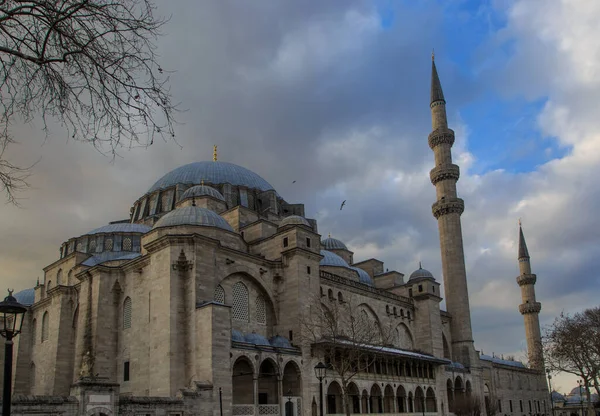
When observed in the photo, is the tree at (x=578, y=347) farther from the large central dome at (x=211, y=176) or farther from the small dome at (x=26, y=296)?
the small dome at (x=26, y=296)

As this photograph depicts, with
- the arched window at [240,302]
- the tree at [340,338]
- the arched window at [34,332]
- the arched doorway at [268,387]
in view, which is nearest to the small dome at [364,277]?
the tree at [340,338]

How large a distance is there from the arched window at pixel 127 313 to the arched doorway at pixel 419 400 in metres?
20.0

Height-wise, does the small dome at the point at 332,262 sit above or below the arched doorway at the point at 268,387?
above

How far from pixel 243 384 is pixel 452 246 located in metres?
25.6

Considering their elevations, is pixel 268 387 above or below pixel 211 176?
below

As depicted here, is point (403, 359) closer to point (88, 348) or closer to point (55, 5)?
point (88, 348)

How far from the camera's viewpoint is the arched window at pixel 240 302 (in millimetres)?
28719

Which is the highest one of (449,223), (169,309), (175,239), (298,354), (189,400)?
(449,223)

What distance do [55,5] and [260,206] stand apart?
117ft

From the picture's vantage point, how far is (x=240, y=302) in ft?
95.6

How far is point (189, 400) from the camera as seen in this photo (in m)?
22.6

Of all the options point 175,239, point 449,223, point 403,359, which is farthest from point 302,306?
point 449,223

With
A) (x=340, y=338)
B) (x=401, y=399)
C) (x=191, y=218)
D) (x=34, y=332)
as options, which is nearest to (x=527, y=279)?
(x=401, y=399)

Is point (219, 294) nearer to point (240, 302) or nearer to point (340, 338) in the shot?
point (240, 302)
